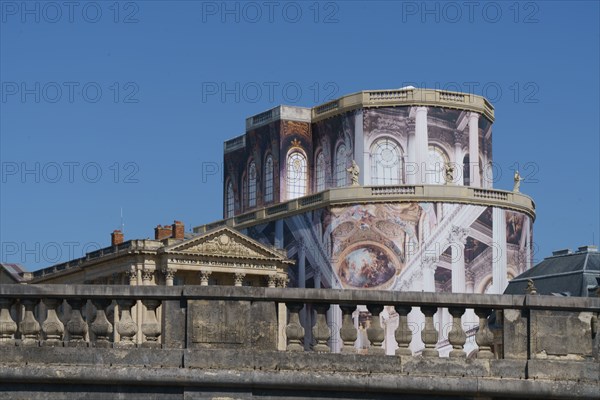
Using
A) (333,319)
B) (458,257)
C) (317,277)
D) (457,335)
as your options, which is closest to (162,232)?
(317,277)

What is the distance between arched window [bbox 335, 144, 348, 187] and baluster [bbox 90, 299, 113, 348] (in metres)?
81.8

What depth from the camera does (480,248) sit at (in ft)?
297

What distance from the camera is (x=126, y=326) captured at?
44.0 ft

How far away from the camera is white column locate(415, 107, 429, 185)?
304ft

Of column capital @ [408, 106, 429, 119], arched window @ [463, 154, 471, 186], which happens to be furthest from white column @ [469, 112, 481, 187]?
column capital @ [408, 106, 429, 119]

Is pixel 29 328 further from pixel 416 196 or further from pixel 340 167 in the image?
pixel 340 167

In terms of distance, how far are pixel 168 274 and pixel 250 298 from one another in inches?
3375

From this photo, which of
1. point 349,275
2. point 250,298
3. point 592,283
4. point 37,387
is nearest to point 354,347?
point 250,298

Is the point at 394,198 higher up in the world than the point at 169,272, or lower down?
higher up

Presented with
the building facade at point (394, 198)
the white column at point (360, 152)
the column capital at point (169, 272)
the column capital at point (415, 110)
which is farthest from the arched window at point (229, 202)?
the column capital at point (415, 110)

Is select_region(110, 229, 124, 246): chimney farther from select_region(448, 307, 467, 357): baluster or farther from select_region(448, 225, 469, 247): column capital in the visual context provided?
select_region(448, 307, 467, 357): baluster

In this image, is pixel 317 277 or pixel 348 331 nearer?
pixel 348 331

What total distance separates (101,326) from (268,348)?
1428 mm

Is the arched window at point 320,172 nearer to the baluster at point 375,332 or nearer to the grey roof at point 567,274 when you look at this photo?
the grey roof at point 567,274
